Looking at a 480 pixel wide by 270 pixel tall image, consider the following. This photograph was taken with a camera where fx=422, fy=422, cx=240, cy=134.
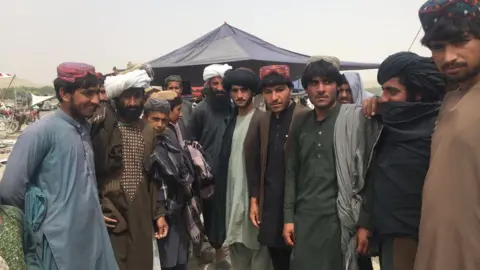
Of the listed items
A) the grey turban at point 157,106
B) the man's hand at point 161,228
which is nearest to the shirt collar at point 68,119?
the grey turban at point 157,106

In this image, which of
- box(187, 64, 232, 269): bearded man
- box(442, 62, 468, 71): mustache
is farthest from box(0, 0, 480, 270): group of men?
box(187, 64, 232, 269): bearded man

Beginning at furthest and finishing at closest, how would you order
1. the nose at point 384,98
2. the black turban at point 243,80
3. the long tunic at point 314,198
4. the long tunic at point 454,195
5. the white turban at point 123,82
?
the black turban at point 243,80 < the white turban at point 123,82 < the long tunic at point 314,198 < the nose at point 384,98 < the long tunic at point 454,195

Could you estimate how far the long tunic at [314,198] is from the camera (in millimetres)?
2439

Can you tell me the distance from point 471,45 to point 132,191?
81.7 inches

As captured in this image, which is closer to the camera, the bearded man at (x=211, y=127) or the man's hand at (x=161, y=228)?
the man's hand at (x=161, y=228)

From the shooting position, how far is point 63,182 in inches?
87.7

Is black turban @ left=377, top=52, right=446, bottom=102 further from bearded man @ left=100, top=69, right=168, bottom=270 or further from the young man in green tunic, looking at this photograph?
bearded man @ left=100, top=69, right=168, bottom=270

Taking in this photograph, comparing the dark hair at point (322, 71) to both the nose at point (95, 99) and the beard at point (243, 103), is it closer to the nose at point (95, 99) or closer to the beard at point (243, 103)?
the beard at point (243, 103)

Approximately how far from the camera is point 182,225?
123 inches

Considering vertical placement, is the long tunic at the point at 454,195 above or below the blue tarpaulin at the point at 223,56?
below

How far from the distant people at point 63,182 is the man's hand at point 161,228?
472 millimetres

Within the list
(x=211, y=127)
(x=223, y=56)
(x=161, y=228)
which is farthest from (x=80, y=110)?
(x=223, y=56)

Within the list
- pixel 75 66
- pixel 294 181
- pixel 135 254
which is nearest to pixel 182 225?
pixel 135 254

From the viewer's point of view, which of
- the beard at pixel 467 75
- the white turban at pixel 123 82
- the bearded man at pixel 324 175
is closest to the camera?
the beard at pixel 467 75
